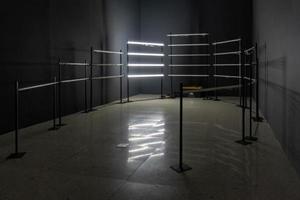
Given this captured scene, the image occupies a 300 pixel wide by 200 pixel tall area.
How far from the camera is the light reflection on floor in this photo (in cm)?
262

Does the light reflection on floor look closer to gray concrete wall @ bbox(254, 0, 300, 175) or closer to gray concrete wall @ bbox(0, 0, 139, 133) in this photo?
gray concrete wall @ bbox(254, 0, 300, 175)

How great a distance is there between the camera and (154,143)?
296cm

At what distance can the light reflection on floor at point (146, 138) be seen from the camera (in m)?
2.62

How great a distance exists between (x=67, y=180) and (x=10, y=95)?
1.89 metres

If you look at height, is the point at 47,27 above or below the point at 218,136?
above

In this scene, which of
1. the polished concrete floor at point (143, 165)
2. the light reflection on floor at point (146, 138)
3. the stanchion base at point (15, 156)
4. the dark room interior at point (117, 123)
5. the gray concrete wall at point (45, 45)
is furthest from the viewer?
the gray concrete wall at point (45, 45)

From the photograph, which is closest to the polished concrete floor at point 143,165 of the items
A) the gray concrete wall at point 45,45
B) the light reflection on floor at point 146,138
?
the light reflection on floor at point 146,138

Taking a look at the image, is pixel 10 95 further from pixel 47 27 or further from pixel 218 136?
pixel 218 136

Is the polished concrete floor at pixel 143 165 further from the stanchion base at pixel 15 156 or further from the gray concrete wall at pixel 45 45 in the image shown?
the gray concrete wall at pixel 45 45

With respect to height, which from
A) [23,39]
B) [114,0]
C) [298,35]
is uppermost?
[114,0]

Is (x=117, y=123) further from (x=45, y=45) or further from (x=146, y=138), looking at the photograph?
(x=45, y=45)

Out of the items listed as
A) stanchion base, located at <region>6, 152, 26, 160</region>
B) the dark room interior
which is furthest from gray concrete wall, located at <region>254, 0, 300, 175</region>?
stanchion base, located at <region>6, 152, 26, 160</region>

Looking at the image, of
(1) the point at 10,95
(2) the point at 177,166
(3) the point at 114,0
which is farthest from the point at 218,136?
(3) the point at 114,0

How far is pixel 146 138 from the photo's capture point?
3.16 meters
